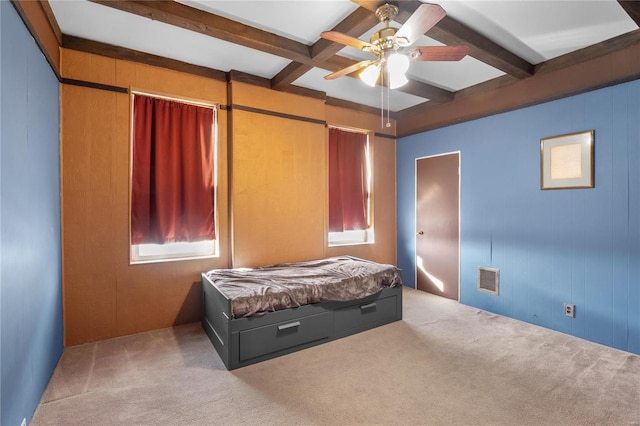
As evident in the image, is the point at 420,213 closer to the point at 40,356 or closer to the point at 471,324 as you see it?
the point at 471,324

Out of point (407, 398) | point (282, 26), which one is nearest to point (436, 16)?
point (282, 26)

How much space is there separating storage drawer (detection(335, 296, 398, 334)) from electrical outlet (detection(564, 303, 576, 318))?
1.62 meters

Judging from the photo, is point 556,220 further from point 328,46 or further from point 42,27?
point 42,27

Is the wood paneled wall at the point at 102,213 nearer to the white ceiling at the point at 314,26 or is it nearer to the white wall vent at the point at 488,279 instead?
the white ceiling at the point at 314,26

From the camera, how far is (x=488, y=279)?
3.69 meters

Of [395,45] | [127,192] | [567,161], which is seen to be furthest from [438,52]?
[127,192]

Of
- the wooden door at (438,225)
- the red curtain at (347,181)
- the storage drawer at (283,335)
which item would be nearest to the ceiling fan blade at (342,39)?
the storage drawer at (283,335)

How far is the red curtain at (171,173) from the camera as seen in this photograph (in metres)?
3.05

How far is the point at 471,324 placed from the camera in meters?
3.28

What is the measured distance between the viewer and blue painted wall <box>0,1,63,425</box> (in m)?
1.51

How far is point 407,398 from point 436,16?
229 cm

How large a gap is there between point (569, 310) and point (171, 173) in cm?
417

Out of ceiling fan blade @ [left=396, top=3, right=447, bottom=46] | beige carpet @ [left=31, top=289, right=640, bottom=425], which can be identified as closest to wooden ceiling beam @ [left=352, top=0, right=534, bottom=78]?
ceiling fan blade @ [left=396, top=3, right=447, bottom=46]

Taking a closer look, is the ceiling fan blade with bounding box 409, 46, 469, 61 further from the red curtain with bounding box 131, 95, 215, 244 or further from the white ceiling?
the red curtain with bounding box 131, 95, 215, 244
